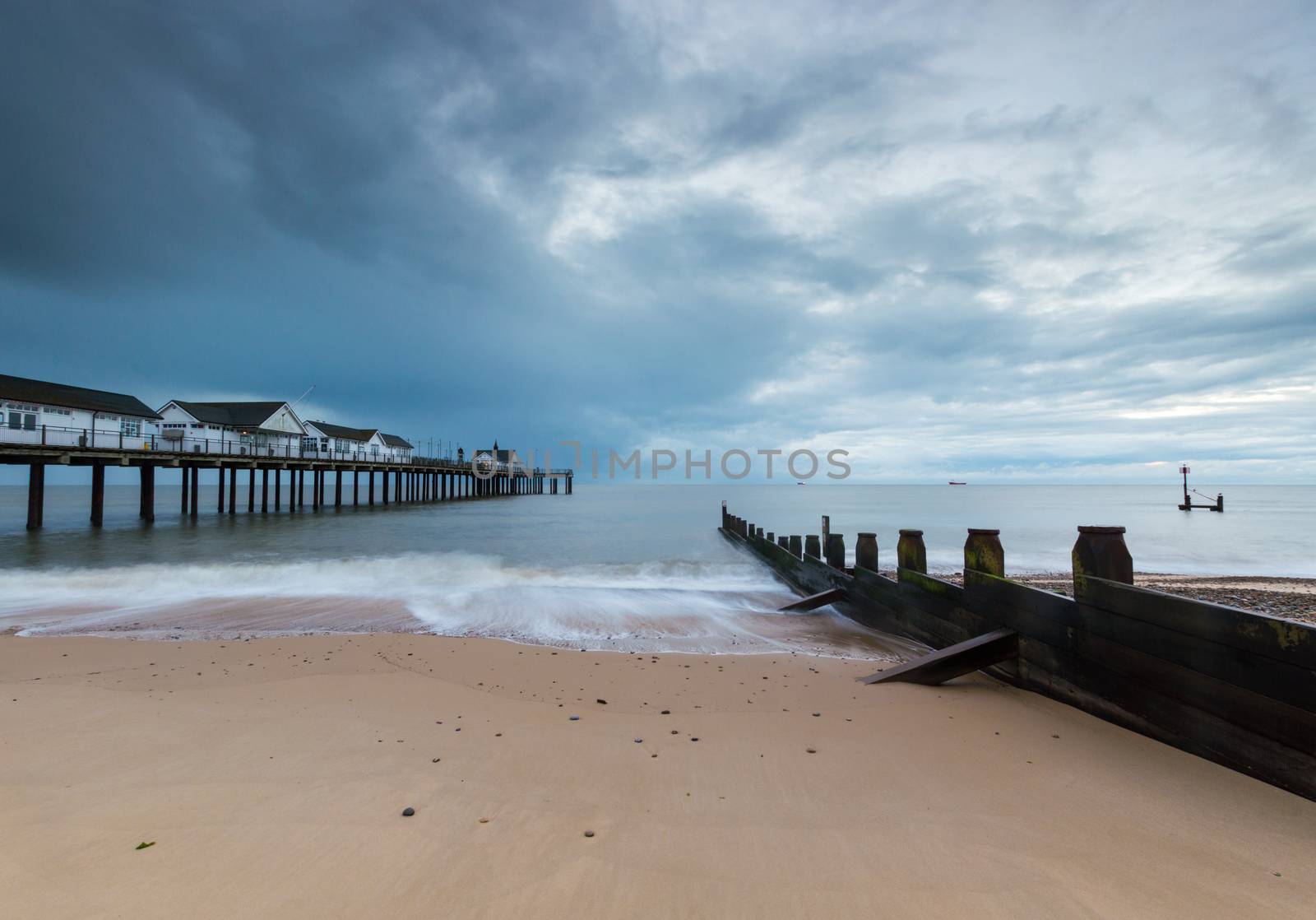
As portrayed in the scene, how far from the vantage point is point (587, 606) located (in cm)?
1055

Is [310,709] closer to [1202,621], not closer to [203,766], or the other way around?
[203,766]

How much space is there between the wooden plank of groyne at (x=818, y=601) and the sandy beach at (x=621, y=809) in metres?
4.50

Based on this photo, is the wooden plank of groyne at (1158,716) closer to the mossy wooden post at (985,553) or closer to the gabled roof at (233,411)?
the mossy wooden post at (985,553)

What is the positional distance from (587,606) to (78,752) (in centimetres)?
734

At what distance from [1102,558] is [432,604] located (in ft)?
32.7

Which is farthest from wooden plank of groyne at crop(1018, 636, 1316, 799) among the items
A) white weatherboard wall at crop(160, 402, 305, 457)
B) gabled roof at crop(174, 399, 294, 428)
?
gabled roof at crop(174, 399, 294, 428)

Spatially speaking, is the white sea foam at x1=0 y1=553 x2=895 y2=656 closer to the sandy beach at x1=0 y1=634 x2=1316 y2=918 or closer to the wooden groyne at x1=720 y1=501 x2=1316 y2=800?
the wooden groyne at x1=720 y1=501 x2=1316 y2=800

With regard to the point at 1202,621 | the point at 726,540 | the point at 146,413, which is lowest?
the point at 726,540

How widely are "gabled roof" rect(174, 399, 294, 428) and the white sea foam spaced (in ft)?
125

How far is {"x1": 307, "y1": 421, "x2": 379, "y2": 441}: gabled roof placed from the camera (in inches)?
2417

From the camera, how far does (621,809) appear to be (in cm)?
298

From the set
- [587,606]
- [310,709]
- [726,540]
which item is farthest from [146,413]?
[310,709]

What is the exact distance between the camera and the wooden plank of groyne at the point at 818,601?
9469mm

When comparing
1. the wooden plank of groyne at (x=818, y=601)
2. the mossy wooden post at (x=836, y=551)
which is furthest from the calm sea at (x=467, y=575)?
the mossy wooden post at (x=836, y=551)
